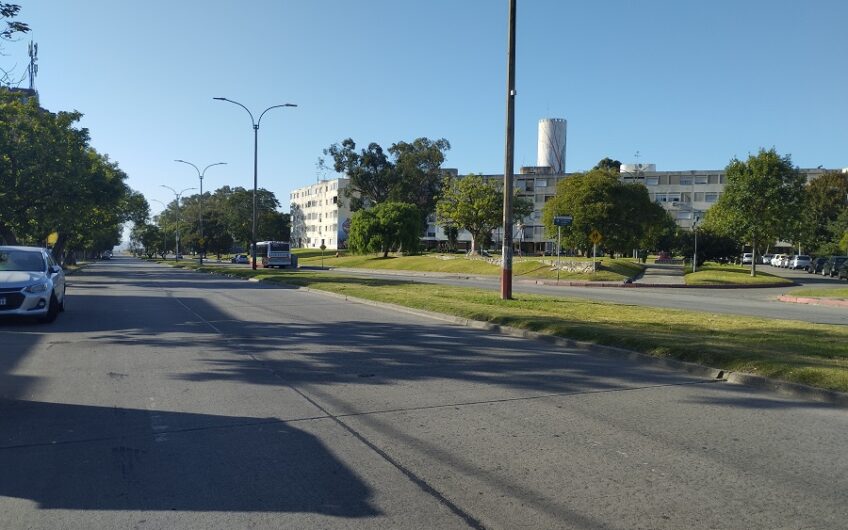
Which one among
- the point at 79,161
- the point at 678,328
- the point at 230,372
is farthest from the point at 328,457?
the point at 79,161

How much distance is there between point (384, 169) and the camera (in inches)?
3460

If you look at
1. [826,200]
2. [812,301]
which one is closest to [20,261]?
[812,301]

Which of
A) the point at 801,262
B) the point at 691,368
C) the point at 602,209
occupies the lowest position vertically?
the point at 691,368

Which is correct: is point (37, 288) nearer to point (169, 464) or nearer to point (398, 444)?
point (169, 464)

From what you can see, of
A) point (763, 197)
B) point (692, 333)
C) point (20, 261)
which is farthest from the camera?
point (763, 197)

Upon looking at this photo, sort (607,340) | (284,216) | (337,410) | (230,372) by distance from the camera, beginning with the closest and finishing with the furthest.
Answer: (337,410)
(230,372)
(607,340)
(284,216)

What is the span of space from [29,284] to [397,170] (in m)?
75.9

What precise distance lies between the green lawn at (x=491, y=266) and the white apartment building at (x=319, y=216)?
4558cm

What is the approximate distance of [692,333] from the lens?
12180 mm

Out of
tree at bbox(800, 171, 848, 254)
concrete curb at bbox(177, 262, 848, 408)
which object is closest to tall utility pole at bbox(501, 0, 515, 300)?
concrete curb at bbox(177, 262, 848, 408)

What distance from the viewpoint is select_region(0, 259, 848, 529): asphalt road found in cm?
441

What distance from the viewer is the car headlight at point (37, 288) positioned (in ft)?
44.5

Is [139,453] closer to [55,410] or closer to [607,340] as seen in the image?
[55,410]

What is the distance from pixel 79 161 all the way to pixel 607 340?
34.3m
